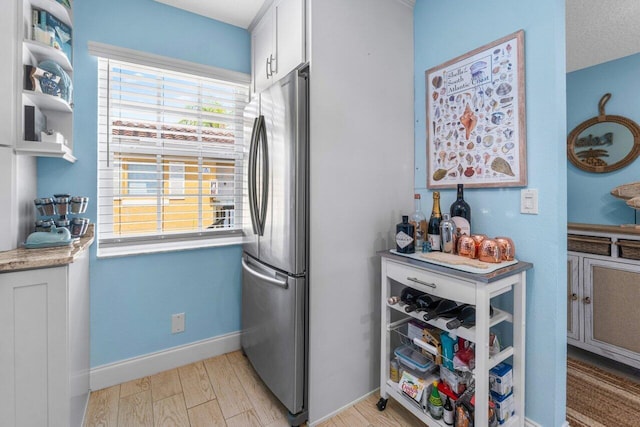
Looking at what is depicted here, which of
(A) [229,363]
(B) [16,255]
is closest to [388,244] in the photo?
(A) [229,363]

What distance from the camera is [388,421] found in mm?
1548

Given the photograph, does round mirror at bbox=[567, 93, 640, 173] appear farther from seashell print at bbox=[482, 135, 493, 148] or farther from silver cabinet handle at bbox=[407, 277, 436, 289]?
silver cabinet handle at bbox=[407, 277, 436, 289]

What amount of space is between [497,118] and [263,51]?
5.31ft

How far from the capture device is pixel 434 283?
1.36 metres

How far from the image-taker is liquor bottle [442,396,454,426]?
1.32 meters

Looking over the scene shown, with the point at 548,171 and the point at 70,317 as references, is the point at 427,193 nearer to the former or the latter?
the point at 548,171

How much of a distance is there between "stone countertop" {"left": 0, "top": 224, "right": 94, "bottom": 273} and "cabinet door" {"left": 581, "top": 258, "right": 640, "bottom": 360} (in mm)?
→ 3229

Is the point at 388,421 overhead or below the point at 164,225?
A: below

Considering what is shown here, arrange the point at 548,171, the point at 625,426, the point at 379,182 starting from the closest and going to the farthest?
the point at 548,171 < the point at 625,426 < the point at 379,182

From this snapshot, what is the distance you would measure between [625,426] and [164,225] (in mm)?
3021

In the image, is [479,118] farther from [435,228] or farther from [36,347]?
[36,347]

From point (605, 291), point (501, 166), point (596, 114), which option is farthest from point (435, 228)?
point (596, 114)

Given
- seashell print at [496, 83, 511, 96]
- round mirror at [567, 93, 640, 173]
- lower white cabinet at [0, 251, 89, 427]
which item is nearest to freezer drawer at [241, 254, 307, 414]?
lower white cabinet at [0, 251, 89, 427]

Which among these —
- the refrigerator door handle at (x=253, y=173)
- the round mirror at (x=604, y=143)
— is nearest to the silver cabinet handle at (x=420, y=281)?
the refrigerator door handle at (x=253, y=173)
